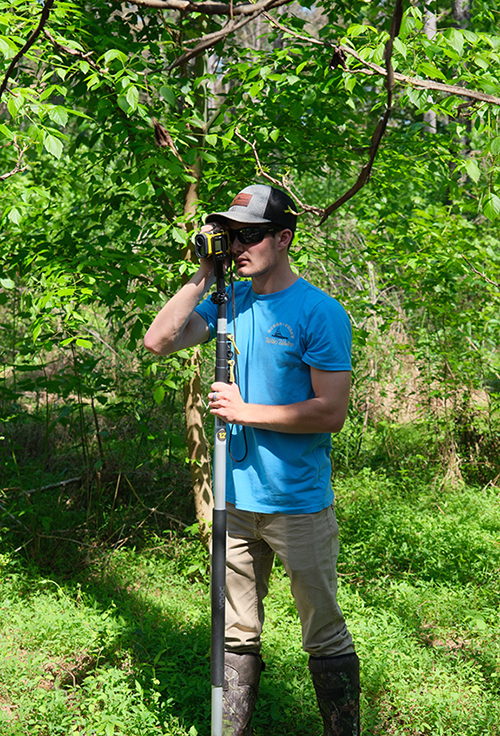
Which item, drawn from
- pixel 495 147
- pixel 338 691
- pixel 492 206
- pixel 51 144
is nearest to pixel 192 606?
pixel 338 691

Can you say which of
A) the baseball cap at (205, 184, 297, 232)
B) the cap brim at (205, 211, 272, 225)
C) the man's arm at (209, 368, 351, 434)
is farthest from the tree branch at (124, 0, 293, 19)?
the man's arm at (209, 368, 351, 434)

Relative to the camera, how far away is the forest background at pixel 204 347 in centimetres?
279

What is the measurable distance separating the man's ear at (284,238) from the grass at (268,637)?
197cm

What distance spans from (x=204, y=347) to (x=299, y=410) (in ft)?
7.69

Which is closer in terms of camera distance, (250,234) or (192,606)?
(250,234)

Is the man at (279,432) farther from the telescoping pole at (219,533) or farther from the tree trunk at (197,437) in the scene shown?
the tree trunk at (197,437)

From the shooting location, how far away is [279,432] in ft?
7.36

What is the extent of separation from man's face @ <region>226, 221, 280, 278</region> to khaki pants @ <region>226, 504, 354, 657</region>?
33.1 inches

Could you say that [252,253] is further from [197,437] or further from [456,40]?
[197,437]

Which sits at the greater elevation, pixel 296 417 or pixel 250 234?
pixel 250 234

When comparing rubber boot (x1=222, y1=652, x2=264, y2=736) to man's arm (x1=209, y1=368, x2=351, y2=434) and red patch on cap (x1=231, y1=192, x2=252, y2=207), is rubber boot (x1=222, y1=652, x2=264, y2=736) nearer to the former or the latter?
man's arm (x1=209, y1=368, x2=351, y2=434)

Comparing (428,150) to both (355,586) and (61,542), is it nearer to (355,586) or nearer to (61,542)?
(355,586)

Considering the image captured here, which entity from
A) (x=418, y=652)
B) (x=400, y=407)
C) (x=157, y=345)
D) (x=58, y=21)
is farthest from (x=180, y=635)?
(x=400, y=407)

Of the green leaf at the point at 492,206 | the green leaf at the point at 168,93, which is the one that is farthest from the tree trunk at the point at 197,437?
the green leaf at the point at 492,206
